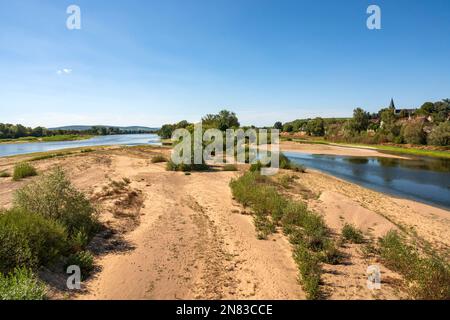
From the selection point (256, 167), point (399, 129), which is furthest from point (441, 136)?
point (256, 167)

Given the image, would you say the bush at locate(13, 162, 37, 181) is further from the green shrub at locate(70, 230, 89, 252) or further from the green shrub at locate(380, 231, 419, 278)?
the green shrub at locate(380, 231, 419, 278)

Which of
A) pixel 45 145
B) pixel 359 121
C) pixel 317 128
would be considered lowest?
pixel 45 145

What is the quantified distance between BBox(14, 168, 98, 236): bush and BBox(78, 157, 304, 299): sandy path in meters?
1.74

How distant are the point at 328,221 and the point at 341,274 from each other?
204 inches

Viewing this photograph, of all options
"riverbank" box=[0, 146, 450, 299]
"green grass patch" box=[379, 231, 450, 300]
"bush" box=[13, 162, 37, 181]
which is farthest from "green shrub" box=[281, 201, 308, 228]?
"bush" box=[13, 162, 37, 181]

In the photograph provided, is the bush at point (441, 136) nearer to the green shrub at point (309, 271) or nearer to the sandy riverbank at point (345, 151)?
the sandy riverbank at point (345, 151)

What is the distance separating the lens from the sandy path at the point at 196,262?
6777 millimetres

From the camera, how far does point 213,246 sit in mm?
9648

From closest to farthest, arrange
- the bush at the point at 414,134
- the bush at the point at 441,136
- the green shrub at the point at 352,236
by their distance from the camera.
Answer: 1. the green shrub at the point at 352,236
2. the bush at the point at 441,136
3. the bush at the point at 414,134

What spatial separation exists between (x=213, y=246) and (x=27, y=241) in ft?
17.8

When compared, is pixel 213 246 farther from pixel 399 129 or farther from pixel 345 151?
pixel 399 129

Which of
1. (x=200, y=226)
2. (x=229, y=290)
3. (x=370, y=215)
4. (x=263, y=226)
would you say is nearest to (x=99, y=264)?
(x=229, y=290)

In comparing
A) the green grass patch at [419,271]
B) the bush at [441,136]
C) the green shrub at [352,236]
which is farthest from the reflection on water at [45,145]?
the bush at [441,136]

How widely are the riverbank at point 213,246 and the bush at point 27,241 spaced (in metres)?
0.56
